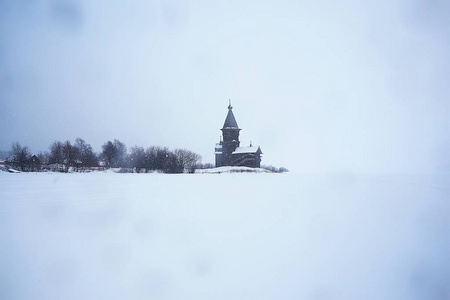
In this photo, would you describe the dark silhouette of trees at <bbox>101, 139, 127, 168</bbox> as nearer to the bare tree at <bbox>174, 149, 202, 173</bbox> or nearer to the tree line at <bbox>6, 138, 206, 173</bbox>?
the tree line at <bbox>6, 138, 206, 173</bbox>

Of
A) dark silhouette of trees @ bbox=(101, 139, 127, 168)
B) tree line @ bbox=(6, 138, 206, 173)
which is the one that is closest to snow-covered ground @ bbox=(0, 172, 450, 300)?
tree line @ bbox=(6, 138, 206, 173)

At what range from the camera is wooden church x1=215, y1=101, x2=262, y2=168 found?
5259 centimetres

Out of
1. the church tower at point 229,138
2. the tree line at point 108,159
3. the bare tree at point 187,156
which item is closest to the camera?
the tree line at point 108,159

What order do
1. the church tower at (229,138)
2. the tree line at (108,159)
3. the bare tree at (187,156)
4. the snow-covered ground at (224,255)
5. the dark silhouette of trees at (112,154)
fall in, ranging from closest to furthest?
1. the snow-covered ground at (224,255)
2. the tree line at (108,159)
3. the church tower at (229,138)
4. the bare tree at (187,156)
5. the dark silhouette of trees at (112,154)

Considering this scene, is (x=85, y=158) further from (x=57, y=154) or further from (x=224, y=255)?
(x=224, y=255)

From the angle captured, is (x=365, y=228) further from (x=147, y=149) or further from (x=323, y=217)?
(x=147, y=149)

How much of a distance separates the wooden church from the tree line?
699 cm

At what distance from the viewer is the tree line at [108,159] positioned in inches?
1857

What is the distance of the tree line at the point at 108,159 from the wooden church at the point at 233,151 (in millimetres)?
6991

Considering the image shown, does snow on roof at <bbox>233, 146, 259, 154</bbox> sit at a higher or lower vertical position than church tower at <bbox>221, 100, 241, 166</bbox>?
lower

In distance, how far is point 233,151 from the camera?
2149 inches

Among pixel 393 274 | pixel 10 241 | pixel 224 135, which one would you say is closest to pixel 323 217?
pixel 393 274

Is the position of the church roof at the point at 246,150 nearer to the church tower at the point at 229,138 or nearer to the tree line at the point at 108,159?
the church tower at the point at 229,138

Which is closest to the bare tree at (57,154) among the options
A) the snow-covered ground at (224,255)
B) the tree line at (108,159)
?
the tree line at (108,159)
